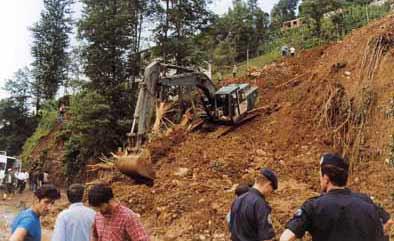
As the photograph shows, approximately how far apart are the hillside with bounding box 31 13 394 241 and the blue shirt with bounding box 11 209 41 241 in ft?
20.9

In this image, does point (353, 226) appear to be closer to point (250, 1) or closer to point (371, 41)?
point (371, 41)

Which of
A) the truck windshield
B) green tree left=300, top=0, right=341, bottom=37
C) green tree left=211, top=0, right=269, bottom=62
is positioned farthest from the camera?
green tree left=211, top=0, right=269, bottom=62

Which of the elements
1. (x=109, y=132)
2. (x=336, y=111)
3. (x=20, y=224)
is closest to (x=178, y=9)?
(x=109, y=132)

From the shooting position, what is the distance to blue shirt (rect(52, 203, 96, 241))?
440 centimetres

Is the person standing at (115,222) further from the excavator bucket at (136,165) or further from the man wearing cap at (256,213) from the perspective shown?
the excavator bucket at (136,165)

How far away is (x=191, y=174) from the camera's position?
1366 centimetres

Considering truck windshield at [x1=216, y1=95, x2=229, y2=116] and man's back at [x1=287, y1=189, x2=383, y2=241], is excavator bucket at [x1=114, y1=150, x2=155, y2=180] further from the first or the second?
man's back at [x1=287, y1=189, x2=383, y2=241]

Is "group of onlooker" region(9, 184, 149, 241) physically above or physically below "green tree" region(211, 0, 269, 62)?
below

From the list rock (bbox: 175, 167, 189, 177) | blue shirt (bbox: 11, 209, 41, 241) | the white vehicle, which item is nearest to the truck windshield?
rock (bbox: 175, 167, 189, 177)

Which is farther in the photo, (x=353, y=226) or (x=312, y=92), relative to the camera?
(x=312, y=92)

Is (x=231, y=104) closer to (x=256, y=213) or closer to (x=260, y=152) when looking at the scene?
(x=260, y=152)

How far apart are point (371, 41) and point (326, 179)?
12.4 meters

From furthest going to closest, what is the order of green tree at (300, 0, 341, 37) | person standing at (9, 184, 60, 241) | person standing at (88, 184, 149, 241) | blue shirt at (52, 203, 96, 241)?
green tree at (300, 0, 341, 37) → blue shirt at (52, 203, 96, 241) → person standing at (9, 184, 60, 241) → person standing at (88, 184, 149, 241)

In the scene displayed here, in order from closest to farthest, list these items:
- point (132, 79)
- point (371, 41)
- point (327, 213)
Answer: point (327, 213) < point (371, 41) < point (132, 79)
